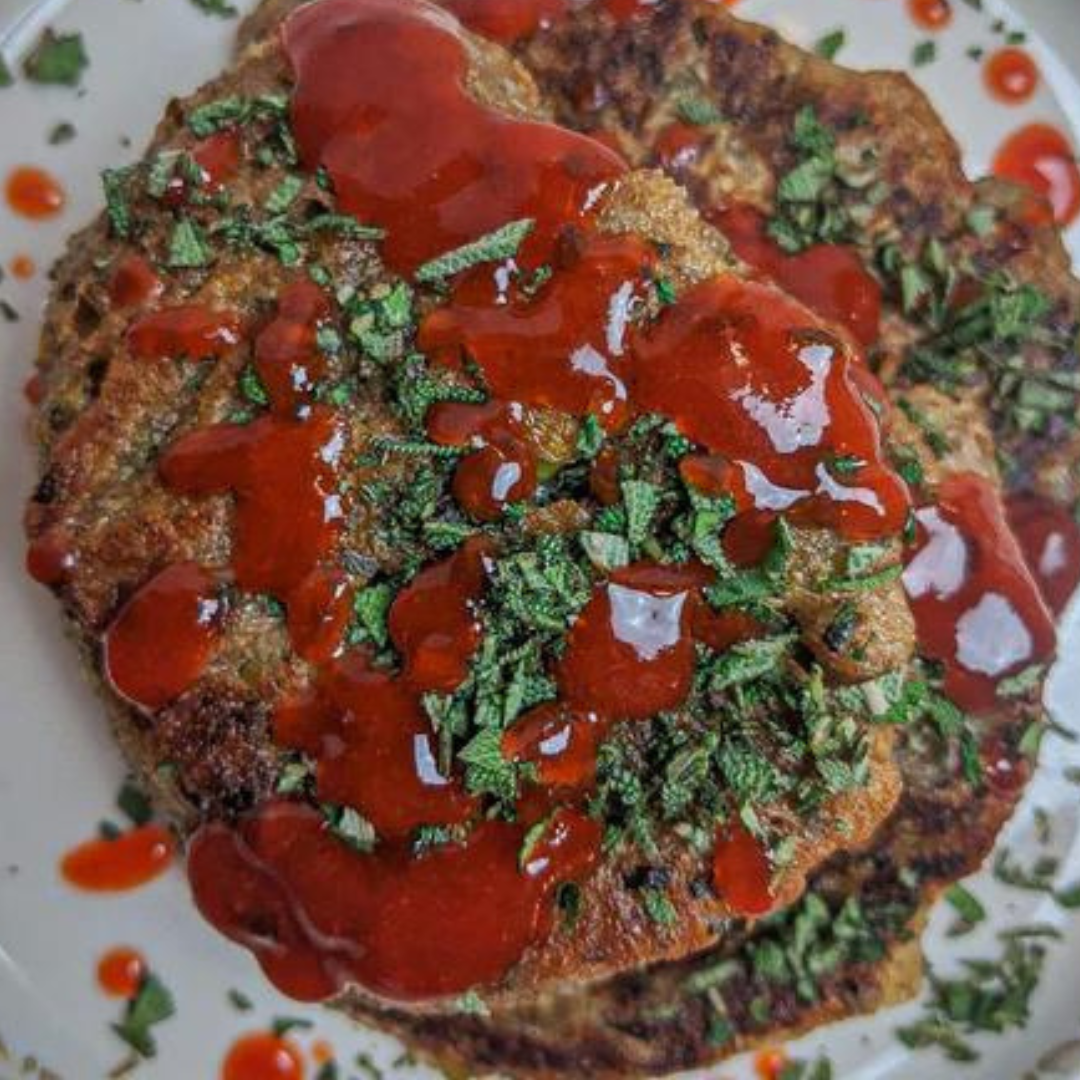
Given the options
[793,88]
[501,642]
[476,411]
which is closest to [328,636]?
[501,642]

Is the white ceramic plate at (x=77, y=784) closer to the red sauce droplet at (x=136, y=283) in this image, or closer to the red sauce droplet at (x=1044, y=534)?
the red sauce droplet at (x=1044, y=534)

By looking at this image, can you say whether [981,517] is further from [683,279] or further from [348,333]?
[348,333]

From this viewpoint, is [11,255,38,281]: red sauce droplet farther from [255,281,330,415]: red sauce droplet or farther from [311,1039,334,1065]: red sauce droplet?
[311,1039,334,1065]: red sauce droplet

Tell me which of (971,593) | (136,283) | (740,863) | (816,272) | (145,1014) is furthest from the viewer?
(145,1014)

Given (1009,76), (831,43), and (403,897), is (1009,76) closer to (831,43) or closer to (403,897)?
(831,43)

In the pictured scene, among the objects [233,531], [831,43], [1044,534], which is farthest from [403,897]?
[831,43]

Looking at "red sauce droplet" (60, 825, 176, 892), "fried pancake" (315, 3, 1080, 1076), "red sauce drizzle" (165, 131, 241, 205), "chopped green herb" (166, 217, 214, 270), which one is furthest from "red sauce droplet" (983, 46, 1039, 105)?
"red sauce droplet" (60, 825, 176, 892)
